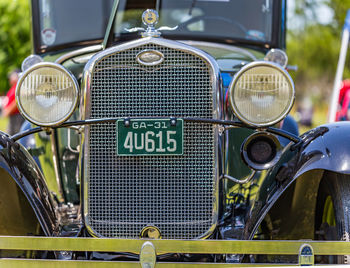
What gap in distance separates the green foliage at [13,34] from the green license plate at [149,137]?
35.5ft

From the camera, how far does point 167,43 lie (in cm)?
278

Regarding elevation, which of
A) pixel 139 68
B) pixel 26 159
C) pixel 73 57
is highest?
pixel 73 57

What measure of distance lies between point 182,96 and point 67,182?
43.2 inches

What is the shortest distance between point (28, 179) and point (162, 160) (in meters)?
0.70

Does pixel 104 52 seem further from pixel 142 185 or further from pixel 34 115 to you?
pixel 142 185

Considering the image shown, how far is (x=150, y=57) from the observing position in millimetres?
2777

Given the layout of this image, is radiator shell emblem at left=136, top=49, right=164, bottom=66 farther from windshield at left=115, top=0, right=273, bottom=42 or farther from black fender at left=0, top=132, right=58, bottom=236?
windshield at left=115, top=0, right=273, bottom=42

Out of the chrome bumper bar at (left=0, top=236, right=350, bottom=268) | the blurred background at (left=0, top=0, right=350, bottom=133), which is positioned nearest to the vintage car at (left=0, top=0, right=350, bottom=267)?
the chrome bumper bar at (left=0, top=236, right=350, bottom=268)

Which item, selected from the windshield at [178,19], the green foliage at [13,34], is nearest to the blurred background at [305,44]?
the green foliage at [13,34]

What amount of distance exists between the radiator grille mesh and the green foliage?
10630 mm

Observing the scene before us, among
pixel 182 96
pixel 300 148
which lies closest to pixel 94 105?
pixel 182 96

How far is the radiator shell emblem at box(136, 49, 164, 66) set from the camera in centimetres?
277

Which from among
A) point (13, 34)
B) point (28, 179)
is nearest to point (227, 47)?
point (28, 179)

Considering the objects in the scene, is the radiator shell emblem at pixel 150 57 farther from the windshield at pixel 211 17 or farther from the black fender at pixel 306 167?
the windshield at pixel 211 17
